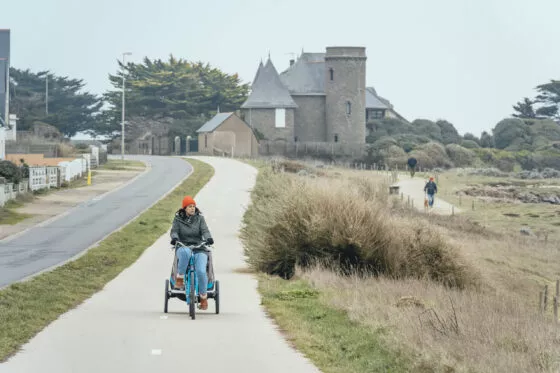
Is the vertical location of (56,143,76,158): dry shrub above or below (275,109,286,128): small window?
below

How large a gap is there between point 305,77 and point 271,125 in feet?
23.1

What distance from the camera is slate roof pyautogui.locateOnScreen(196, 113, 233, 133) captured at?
4437 inches

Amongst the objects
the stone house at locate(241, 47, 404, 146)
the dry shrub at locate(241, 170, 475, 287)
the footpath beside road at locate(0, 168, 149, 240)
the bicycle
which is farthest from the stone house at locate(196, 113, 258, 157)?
the bicycle

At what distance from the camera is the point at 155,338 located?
48.2 ft

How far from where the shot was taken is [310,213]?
24344 millimetres

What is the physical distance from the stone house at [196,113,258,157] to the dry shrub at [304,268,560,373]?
91778 mm

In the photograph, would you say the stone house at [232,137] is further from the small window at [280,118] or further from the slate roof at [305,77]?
the slate roof at [305,77]

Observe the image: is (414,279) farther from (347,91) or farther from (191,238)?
(347,91)

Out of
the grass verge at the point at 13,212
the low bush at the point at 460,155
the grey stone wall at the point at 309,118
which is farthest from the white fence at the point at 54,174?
the low bush at the point at 460,155

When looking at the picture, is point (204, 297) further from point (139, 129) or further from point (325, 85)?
point (139, 129)

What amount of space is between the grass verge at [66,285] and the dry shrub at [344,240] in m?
3.85

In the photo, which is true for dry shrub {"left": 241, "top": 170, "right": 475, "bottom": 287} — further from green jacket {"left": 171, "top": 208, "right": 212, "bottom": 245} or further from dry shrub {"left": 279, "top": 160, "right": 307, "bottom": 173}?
dry shrub {"left": 279, "top": 160, "right": 307, "bottom": 173}

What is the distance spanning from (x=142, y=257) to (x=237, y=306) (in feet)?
38.7

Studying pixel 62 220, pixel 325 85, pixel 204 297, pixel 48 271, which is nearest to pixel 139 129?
pixel 325 85
